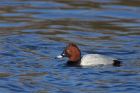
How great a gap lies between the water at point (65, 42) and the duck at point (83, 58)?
7.0 inches

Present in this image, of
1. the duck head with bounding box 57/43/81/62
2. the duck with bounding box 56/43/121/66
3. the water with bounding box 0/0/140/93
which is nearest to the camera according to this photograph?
the water with bounding box 0/0/140/93

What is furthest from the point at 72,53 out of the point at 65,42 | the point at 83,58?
the point at 65,42

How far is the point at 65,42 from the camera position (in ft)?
55.1

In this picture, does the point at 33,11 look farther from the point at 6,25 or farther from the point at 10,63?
the point at 10,63

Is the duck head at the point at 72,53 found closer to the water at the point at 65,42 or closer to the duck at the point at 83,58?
the duck at the point at 83,58

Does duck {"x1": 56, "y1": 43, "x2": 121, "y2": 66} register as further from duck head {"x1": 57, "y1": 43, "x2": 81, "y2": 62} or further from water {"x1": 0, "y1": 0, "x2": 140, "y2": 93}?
water {"x1": 0, "y1": 0, "x2": 140, "y2": 93}

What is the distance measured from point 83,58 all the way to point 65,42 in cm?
205

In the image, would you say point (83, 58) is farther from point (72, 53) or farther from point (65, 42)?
point (65, 42)

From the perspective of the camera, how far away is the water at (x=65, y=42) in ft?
42.5

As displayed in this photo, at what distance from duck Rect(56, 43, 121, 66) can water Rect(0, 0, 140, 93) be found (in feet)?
0.58

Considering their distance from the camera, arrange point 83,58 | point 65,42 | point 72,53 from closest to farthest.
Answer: point 83,58
point 72,53
point 65,42

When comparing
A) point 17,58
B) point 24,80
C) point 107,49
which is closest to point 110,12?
point 107,49

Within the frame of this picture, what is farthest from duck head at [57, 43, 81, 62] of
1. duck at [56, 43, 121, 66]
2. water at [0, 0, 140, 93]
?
water at [0, 0, 140, 93]

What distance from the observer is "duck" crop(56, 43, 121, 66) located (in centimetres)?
1452
